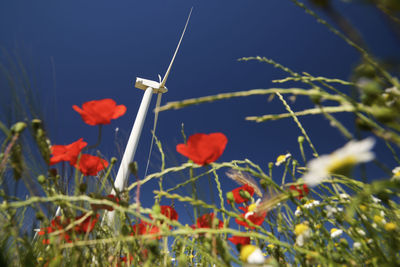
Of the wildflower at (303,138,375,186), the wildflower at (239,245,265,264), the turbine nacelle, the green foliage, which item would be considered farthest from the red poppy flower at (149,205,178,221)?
the turbine nacelle

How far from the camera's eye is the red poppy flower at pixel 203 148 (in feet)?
2.22

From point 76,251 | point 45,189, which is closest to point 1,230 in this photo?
point 45,189

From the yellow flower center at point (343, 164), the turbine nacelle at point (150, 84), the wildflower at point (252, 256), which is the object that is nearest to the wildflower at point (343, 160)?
the yellow flower center at point (343, 164)

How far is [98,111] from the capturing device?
2.64 ft

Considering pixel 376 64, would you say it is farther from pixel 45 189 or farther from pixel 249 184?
pixel 45 189

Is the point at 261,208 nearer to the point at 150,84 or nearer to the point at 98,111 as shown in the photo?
the point at 98,111

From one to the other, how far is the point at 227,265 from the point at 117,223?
587 mm

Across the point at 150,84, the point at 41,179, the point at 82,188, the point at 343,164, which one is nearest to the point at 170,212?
the point at 82,188

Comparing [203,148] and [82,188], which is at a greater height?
[203,148]

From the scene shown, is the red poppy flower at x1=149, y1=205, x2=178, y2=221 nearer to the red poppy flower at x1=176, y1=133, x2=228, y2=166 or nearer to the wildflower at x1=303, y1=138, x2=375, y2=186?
the red poppy flower at x1=176, y1=133, x2=228, y2=166

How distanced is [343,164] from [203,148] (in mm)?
382

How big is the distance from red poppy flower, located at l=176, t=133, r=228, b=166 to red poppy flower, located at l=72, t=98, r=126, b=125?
310 millimetres

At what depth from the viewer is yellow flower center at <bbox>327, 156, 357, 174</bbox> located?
0.36m

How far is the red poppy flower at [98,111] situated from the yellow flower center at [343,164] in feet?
A: 2.33
